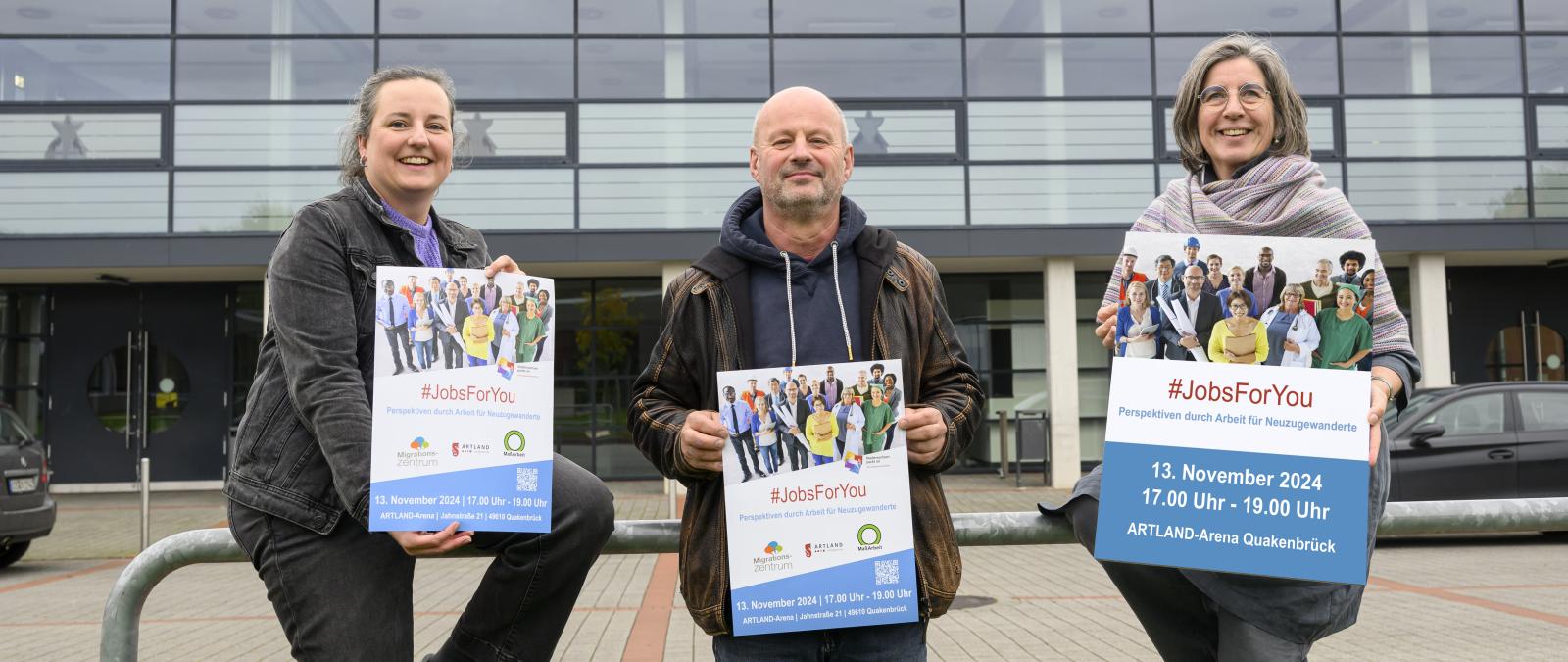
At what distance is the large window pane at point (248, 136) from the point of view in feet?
53.5

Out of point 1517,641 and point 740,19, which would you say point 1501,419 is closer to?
point 1517,641

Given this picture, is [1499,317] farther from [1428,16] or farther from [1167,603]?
[1167,603]

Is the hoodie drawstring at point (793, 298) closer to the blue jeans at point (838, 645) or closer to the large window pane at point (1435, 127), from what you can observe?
the blue jeans at point (838, 645)

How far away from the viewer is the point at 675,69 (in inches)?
671

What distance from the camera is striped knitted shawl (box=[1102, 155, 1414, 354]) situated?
7.12 feet

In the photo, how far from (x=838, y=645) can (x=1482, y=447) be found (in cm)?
1048

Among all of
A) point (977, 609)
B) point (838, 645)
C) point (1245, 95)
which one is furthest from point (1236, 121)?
point (977, 609)

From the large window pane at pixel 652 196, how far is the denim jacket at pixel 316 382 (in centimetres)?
1432

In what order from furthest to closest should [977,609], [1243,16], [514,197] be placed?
[1243,16] → [514,197] → [977,609]

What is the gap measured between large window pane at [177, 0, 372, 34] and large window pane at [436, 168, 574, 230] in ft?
9.43

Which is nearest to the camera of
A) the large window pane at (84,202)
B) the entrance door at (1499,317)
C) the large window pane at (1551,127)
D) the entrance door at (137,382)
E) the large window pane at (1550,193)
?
the large window pane at (84,202)

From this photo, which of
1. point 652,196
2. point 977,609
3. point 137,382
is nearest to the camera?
point 977,609

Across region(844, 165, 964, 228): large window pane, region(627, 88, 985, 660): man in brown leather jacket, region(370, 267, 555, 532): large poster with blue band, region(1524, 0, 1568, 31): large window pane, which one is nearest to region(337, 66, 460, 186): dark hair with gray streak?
region(370, 267, 555, 532): large poster with blue band

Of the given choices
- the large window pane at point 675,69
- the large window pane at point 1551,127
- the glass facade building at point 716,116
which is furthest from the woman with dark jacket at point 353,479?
the large window pane at point 1551,127
